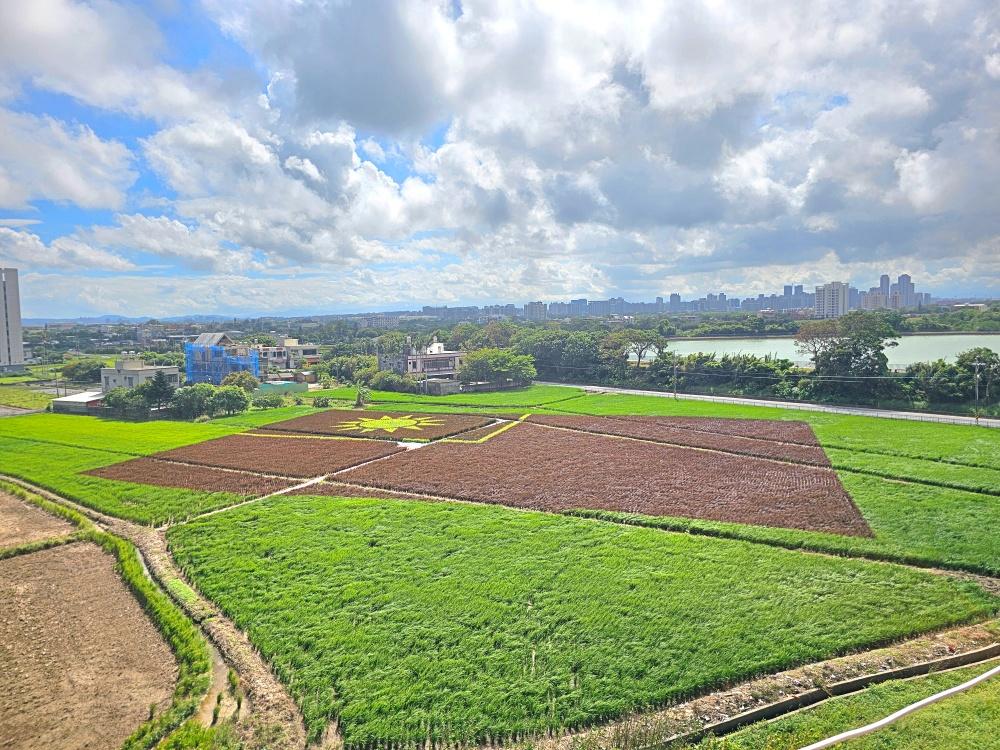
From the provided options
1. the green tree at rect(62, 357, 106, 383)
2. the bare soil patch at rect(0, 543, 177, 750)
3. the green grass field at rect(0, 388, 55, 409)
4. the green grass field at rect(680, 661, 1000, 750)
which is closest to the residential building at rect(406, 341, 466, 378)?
the green grass field at rect(0, 388, 55, 409)

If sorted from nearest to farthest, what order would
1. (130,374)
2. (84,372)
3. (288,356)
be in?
1. (130,374)
2. (84,372)
3. (288,356)

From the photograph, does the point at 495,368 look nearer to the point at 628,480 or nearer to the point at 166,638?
the point at 628,480

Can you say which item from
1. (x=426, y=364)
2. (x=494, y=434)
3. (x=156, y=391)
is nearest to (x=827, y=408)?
(x=494, y=434)

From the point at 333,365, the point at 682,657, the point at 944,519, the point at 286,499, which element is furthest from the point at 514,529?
the point at 333,365

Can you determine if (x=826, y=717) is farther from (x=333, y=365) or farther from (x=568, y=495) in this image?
(x=333, y=365)

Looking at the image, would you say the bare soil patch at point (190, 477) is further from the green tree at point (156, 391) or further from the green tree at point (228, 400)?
the green tree at point (156, 391)

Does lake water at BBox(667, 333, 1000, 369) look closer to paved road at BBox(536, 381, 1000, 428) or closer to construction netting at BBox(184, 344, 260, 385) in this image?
paved road at BBox(536, 381, 1000, 428)
